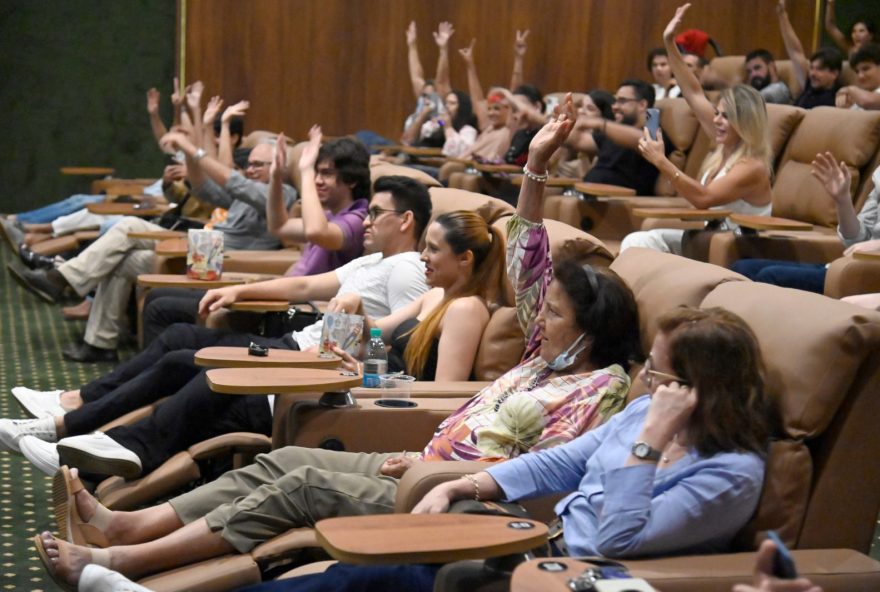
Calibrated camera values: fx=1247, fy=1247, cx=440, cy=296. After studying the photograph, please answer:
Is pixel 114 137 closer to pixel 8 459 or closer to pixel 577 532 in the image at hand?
pixel 8 459

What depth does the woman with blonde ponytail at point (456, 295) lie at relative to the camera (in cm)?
327

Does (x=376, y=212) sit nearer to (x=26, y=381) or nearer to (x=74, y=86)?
(x=26, y=381)

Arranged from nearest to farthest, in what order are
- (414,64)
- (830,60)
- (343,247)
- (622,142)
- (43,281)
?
1. (343,247)
2. (43,281)
3. (622,142)
4. (830,60)
5. (414,64)

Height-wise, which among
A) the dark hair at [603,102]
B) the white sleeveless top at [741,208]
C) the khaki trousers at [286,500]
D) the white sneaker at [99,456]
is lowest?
the white sneaker at [99,456]

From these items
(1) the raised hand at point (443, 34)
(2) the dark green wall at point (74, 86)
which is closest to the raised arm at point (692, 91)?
(1) the raised hand at point (443, 34)

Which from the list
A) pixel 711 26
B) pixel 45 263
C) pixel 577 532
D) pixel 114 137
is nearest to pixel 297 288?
pixel 577 532

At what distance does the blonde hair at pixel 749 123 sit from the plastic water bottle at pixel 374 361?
204 cm

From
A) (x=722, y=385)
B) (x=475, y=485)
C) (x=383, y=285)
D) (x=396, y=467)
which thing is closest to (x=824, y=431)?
(x=722, y=385)

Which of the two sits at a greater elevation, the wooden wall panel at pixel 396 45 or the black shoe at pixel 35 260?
the wooden wall panel at pixel 396 45

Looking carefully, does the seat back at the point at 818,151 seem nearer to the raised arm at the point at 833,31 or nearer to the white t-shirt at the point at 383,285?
the white t-shirt at the point at 383,285

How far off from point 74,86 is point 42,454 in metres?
6.91

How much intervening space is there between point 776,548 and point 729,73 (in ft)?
24.0

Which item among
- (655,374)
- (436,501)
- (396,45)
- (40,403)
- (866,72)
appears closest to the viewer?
(655,374)

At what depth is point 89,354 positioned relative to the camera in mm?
5570
